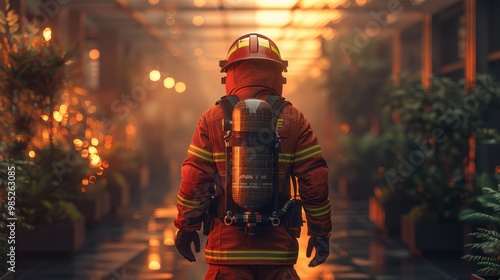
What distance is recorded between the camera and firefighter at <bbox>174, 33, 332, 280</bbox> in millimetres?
5371

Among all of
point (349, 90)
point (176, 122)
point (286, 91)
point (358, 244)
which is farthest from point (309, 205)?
point (286, 91)

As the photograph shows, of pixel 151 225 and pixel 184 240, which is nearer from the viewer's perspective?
pixel 184 240

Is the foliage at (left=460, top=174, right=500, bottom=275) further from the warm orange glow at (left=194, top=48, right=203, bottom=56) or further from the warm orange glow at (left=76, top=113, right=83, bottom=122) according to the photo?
the warm orange glow at (left=194, top=48, right=203, bottom=56)

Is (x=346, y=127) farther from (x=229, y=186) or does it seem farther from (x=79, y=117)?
(x=229, y=186)

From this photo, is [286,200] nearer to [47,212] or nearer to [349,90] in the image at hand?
[47,212]

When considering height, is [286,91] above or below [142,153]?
above

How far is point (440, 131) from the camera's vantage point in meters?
12.2

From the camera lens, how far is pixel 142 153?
75.7ft

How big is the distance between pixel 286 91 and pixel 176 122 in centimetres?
2377

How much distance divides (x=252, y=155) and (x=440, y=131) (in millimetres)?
7564

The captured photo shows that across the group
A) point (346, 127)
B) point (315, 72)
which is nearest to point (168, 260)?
point (346, 127)

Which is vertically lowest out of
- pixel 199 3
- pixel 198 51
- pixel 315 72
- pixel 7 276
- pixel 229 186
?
pixel 7 276

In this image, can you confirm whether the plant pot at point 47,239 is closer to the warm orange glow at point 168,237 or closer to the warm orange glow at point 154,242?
the warm orange glow at point 154,242

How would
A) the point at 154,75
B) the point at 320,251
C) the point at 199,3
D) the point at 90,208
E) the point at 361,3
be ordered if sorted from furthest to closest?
the point at 154,75 → the point at 199,3 → the point at 361,3 → the point at 90,208 → the point at 320,251
